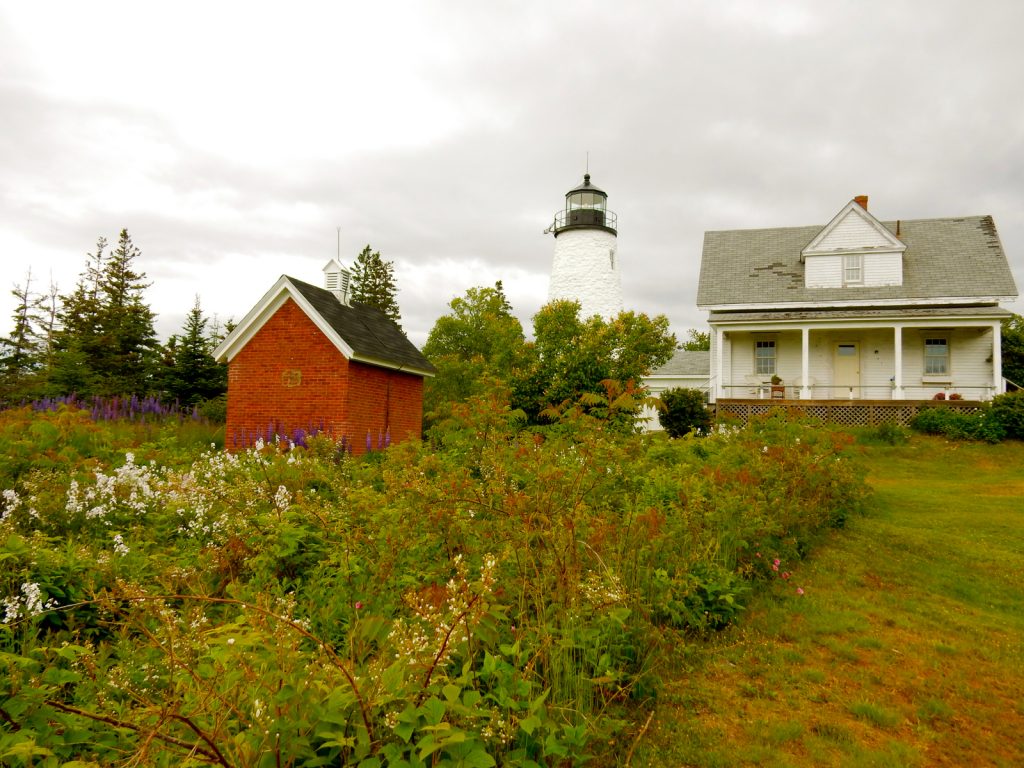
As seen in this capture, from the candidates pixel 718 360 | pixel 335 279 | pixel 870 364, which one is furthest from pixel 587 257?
pixel 335 279

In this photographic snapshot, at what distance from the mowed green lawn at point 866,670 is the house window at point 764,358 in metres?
19.0

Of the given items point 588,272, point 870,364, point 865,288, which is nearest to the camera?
point 865,288

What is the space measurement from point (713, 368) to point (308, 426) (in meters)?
17.3

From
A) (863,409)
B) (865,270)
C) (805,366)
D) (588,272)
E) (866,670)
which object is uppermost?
(588,272)

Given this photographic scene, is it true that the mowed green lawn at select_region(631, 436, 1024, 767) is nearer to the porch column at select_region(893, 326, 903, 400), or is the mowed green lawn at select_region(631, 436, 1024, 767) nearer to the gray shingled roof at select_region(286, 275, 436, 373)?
the gray shingled roof at select_region(286, 275, 436, 373)

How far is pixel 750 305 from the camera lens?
84.6 ft

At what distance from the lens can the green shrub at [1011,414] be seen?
18.5m

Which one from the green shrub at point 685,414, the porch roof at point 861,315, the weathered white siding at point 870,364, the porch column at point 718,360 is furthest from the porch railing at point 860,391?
the green shrub at point 685,414

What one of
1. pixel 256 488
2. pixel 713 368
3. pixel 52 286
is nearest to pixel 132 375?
pixel 52 286

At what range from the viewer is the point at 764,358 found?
26.5 m

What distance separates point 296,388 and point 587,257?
67.5ft

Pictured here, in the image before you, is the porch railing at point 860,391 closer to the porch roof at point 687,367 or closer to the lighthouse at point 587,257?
the lighthouse at point 587,257

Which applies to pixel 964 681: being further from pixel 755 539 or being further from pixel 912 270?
A: pixel 912 270

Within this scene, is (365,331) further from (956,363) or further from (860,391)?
(956,363)
